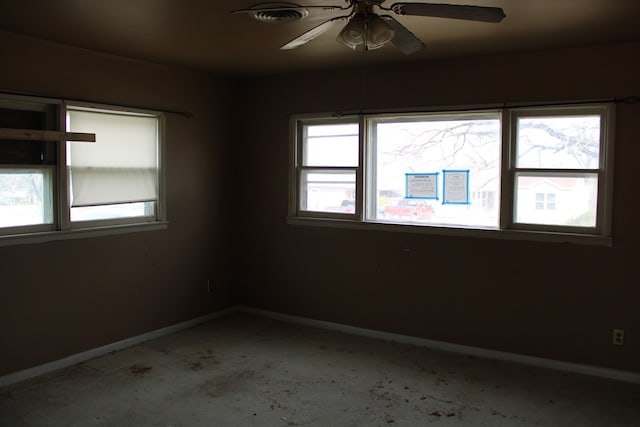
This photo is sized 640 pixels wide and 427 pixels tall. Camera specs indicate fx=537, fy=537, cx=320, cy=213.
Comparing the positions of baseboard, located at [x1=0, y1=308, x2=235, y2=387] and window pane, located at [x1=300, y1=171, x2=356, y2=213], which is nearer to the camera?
baseboard, located at [x1=0, y1=308, x2=235, y2=387]

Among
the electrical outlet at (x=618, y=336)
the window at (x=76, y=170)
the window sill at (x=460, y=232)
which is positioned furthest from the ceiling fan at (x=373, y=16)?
the electrical outlet at (x=618, y=336)

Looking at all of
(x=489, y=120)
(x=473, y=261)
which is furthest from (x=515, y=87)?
(x=473, y=261)

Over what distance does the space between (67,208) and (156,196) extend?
2.84 ft

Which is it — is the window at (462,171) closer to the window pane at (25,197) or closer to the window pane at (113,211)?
the window pane at (113,211)

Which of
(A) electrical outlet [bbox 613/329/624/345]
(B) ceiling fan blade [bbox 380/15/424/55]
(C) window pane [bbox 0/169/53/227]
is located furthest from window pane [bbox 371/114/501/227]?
(C) window pane [bbox 0/169/53/227]

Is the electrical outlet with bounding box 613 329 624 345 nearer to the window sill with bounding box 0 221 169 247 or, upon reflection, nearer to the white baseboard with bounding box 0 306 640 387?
the white baseboard with bounding box 0 306 640 387

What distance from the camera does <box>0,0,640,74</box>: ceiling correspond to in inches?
119

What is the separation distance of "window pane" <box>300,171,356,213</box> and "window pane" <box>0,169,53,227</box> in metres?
2.27

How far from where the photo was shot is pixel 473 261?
442 cm

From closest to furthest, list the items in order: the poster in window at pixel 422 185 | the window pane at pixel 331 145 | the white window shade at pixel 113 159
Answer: the white window shade at pixel 113 159 → the poster in window at pixel 422 185 → the window pane at pixel 331 145

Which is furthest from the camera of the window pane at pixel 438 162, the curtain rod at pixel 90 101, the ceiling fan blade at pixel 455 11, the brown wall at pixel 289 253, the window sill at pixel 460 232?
the window pane at pixel 438 162

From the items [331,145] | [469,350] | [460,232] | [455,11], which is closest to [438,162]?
[460,232]

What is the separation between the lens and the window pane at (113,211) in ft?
13.9

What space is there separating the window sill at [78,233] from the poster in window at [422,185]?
2212 mm
